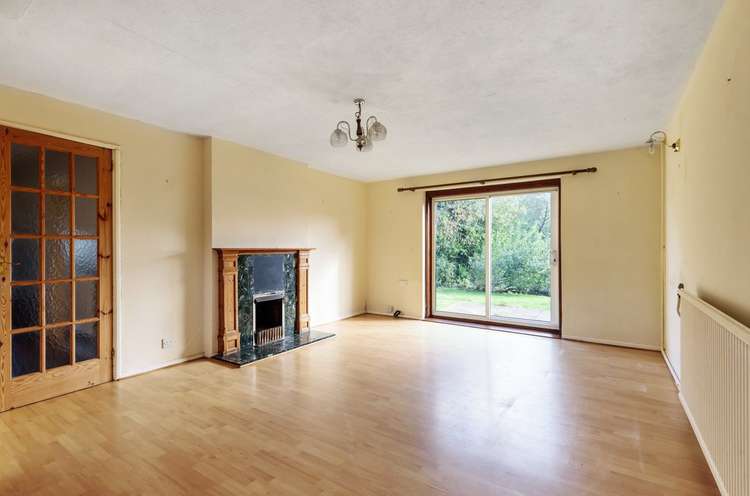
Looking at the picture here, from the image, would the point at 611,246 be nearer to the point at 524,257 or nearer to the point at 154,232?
the point at 524,257

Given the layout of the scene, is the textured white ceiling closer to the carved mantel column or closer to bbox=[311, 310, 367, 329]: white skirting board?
the carved mantel column

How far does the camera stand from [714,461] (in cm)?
191

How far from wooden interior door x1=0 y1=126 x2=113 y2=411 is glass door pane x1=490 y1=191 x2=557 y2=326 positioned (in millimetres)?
4945

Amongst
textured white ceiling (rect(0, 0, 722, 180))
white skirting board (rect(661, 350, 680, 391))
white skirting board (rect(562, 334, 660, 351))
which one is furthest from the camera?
white skirting board (rect(562, 334, 660, 351))

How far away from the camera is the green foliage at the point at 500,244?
5281 mm

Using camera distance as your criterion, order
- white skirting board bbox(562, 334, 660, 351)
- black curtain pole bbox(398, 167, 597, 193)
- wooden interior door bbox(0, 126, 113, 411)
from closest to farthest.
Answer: wooden interior door bbox(0, 126, 113, 411)
white skirting board bbox(562, 334, 660, 351)
black curtain pole bbox(398, 167, 597, 193)

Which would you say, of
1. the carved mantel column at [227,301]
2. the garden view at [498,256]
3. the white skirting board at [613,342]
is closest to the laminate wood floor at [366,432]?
the carved mantel column at [227,301]

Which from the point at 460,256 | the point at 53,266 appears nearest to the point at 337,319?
the point at 460,256

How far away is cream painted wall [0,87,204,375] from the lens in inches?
137

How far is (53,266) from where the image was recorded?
10.2 ft

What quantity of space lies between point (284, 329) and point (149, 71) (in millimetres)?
3296

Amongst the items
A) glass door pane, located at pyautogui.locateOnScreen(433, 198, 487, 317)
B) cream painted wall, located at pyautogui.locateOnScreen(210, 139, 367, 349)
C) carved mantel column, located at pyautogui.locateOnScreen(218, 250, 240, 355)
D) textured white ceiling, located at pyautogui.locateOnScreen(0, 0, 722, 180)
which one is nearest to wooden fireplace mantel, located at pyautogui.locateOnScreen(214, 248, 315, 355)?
carved mantel column, located at pyautogui.locateOnScreen(218, 250, 240, 355)

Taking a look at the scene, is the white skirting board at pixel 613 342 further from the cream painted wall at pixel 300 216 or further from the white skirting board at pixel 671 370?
the cream painted wall at pixel 300 216

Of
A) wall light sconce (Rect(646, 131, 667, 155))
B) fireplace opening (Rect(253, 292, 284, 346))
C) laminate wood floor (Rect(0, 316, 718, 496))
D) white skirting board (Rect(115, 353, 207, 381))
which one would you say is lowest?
laminate wood floor (Rect(0, 316, 718, 496))
